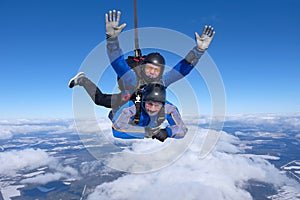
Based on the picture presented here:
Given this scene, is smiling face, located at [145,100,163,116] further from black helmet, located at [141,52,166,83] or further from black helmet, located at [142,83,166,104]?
black helmet, located at [141,52,166,83]

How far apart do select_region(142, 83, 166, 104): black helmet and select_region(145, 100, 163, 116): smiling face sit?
69mm

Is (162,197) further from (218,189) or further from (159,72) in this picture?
(159,72)

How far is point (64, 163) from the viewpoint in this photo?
115 meters

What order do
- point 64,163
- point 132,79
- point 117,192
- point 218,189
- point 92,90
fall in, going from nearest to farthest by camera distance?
point 132,79
point 92,90
point 117,192
point 218,189
point 64,163

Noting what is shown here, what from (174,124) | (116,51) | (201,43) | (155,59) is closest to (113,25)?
(116,51)

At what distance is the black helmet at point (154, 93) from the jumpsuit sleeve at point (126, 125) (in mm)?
266

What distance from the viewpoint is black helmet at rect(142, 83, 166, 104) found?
9.23 feet

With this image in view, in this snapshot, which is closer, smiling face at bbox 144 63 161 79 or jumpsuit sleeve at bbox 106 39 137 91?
jumpsuit sleeve at bbox 106 39 137 91

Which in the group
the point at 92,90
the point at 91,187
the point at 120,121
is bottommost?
the point at 91,187

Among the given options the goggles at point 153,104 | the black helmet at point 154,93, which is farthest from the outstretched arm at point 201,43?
the goggles at point 153,104

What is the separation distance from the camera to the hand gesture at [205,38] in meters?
3.02

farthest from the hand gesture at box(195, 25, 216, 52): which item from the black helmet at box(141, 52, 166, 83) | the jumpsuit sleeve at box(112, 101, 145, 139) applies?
the jumpsuit sleeve at box(112, 101, 145, 139)

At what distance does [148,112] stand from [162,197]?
103871mm

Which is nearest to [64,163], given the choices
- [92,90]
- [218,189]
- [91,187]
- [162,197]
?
[91,187]
